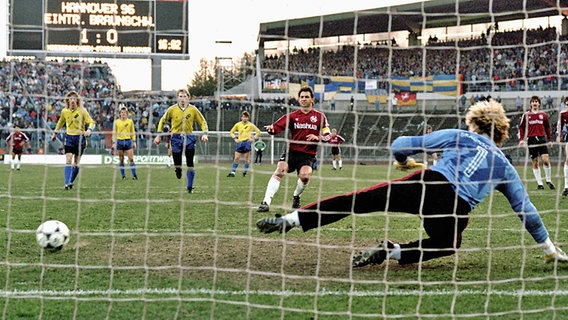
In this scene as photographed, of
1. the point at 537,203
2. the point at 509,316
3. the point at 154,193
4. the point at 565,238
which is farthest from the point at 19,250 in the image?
the point at 537,203

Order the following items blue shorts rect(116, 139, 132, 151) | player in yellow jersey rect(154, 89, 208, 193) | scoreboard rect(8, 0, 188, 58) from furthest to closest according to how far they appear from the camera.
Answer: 1. scoreboard rect(8, 0, 188, 58)
2. blue shorts rect(116, 139, 132, 151)
3. player in yellow jersey rect(154, 89, 208, 193)

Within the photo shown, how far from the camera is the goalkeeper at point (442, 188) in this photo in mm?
4621

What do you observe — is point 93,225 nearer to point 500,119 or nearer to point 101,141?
point 500,119

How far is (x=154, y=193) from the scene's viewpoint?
499 inches

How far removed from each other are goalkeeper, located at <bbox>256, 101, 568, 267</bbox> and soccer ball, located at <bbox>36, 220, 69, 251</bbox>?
213 centimetres

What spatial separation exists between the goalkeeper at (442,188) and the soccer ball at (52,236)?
6.97ft

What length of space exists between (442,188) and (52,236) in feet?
11.5

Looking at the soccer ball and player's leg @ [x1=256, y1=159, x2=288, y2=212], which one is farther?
player's leg @ [x1=256, y1=159, x2=288, y2=212]

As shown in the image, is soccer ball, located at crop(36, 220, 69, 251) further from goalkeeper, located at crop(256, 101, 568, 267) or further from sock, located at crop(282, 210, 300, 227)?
sock, located at crop(282, 210, 300, 227)

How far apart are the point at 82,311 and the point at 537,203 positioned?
8755 millimetres

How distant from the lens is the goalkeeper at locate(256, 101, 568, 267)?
462 cm

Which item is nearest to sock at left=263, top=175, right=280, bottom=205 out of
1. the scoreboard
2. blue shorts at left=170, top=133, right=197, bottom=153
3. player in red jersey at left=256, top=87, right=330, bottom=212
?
player in red jersey at left=256, top=87, right=330, bottom=212

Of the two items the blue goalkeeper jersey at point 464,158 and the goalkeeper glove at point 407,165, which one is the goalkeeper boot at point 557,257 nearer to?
the blue goalkeeper jersey at point 464,158

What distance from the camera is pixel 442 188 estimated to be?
4633 millimetres
